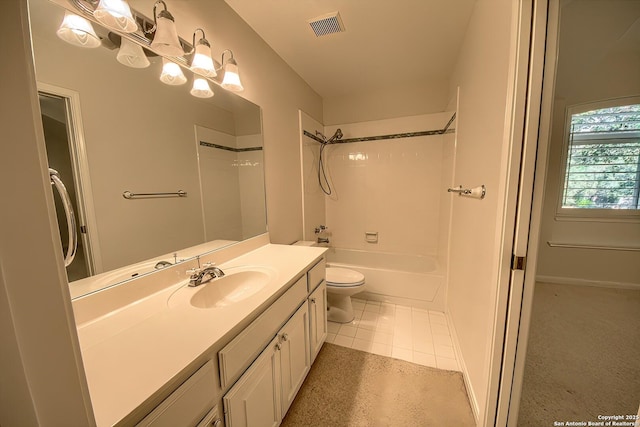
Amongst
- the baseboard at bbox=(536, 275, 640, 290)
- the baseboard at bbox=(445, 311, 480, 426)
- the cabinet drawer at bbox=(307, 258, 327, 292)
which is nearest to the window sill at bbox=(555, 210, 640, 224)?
the baseboard at bbox=(536, 275, 640, 290)

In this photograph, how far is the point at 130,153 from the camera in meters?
1.00

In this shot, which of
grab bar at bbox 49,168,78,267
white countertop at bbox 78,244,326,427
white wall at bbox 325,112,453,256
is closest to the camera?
white countertop at bbox 78,244,326,427

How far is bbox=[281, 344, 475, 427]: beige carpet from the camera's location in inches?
49.1

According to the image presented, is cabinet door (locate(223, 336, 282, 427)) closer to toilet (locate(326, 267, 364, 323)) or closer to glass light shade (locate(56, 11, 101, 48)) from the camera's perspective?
toilet (locate(326, 267, 364, 323))

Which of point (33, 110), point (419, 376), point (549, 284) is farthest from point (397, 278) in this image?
point (33, 110)

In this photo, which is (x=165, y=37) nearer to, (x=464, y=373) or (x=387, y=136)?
(x=387, y=136)

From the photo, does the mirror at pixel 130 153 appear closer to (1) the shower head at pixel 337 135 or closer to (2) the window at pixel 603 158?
(1) the shower head at pixel 337 135

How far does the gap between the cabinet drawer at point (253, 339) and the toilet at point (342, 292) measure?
88 cm

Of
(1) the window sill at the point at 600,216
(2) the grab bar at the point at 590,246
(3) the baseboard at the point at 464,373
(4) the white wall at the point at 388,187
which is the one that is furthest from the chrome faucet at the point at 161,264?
(1) the window sill at the point at 600,216

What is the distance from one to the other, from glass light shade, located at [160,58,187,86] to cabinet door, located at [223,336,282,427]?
1404mm

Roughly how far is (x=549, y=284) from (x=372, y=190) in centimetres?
238

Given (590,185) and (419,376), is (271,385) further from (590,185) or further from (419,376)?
(590,185)

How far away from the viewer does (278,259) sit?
148cm

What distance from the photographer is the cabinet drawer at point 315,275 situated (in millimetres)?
1436
